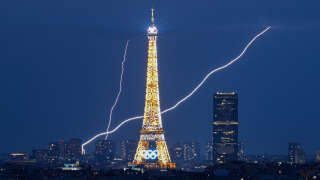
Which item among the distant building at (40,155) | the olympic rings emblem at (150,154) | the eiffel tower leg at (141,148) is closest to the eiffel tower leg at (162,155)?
the olympic rings emblem at (150,154)

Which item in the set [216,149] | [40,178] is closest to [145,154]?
[40,178]

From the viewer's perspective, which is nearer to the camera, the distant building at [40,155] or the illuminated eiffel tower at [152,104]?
the illuminated eiffel tower at [152,104]

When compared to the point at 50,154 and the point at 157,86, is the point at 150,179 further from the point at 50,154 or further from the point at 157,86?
the point at 50,154

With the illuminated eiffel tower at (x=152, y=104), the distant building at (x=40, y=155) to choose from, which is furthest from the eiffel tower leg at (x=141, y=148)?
the distant building at (x=40, y=155)

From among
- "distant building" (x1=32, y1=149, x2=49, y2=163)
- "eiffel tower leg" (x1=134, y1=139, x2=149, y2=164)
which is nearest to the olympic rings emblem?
"eiffel tower leg" (x1=134, y1=139, x2=149, y2=164)

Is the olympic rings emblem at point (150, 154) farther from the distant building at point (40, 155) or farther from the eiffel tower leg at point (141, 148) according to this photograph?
the distant building at point (40, 155)

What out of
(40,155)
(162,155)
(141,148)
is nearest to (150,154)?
(141,148)

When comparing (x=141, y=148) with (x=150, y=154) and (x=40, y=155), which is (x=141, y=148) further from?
(x=40, y=155)

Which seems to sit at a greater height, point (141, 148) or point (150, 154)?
point (141, 148)

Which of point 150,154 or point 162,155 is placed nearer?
point 150,154

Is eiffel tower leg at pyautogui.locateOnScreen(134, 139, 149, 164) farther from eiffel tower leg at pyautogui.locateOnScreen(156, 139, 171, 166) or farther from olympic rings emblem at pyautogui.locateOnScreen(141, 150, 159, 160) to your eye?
eiffel tower leg at pyautogui.locateOnScreen(156, 139, 171, 166)

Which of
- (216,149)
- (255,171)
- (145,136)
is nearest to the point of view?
(255,171)
